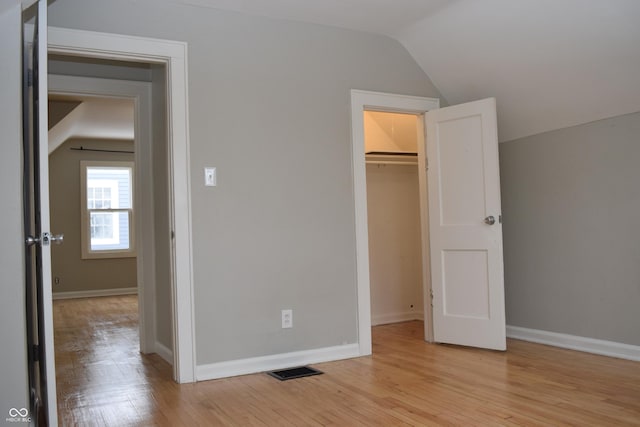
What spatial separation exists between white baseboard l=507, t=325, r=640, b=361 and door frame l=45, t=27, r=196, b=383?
2529 millimetres

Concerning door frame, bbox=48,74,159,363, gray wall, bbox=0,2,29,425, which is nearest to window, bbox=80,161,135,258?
door frame, bbox=48,74,159,363

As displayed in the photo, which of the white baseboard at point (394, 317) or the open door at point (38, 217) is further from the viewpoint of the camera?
the white baseboard at point (394, 317)

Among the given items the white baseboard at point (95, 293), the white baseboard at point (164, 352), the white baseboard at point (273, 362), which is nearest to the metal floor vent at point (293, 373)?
the white baseboard at point (273, 362)

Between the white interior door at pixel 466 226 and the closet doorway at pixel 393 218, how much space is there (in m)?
0.91

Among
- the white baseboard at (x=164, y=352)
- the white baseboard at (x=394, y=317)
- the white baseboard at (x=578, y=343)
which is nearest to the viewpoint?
the white baseboard at (x=578, y=343)

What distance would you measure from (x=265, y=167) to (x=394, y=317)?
2.25 m

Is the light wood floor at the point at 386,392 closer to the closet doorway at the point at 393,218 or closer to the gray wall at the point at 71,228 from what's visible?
the closet doorway at the point at 393,218

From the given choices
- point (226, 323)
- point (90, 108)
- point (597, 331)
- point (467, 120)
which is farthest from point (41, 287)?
point (90, 108)

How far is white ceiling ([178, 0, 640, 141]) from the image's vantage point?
327 centimetres

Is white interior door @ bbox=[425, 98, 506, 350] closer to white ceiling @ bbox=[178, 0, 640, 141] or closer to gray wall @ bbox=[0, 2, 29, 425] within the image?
A: white ceiling @ bbox=[178, 0, 640, 141]

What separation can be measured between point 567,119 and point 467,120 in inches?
26.9

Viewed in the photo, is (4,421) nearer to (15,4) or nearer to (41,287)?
(41,287)

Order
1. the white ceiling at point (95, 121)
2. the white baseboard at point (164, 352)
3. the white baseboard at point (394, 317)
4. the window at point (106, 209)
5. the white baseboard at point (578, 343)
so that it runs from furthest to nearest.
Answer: the window at point (106, 209) → the white ceiling at point (95, 121) → the white baseboard at point (394, 317) → the white baseboard at point (164, 352) → the white baseboard at point (578, 343)

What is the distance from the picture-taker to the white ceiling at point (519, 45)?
3.27m
